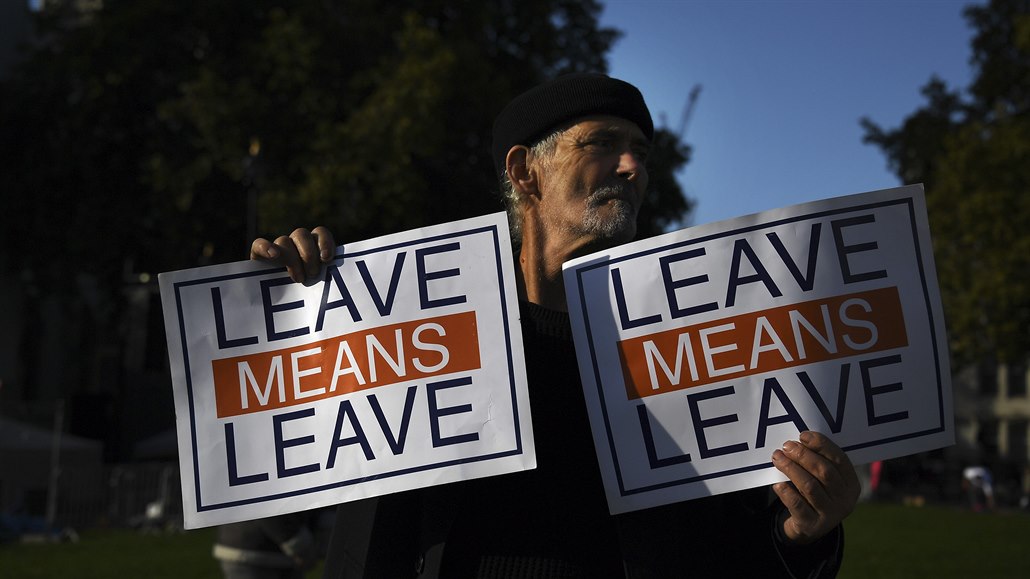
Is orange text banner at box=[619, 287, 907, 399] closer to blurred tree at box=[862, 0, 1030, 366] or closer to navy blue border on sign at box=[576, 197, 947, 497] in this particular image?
navy blue border on sign at box=[576, 197, 947, 497]

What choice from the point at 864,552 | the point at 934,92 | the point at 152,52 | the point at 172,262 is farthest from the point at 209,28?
the point at 934,92

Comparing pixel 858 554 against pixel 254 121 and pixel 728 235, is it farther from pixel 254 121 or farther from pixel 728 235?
pixel 728 235

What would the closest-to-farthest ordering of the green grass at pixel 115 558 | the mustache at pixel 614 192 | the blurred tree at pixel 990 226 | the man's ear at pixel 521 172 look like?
the mustache at pixel 614 192 → the man's ear at pixel 521 172 → the green grass at pixel 115 558 → the blurred tree at pixel 990 226

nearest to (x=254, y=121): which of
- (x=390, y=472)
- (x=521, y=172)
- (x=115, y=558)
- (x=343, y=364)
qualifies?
(x=115, y=558)

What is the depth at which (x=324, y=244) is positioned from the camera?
2.76 meters

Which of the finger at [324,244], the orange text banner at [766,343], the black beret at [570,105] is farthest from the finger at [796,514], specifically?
the finger at [324,244]

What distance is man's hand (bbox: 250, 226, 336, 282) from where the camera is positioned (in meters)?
2.74

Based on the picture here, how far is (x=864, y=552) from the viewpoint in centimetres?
1653

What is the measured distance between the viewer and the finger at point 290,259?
2.74m

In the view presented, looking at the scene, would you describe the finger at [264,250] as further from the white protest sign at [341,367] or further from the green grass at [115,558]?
the green grass at [115,558]

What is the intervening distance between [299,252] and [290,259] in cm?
3

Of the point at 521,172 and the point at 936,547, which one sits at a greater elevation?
the point at 521,172

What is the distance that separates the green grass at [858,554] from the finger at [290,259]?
37.9ft

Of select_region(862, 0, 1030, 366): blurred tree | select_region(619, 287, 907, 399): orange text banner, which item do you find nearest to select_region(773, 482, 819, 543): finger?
select_region(619, 287, 907, 399): orange text banner
